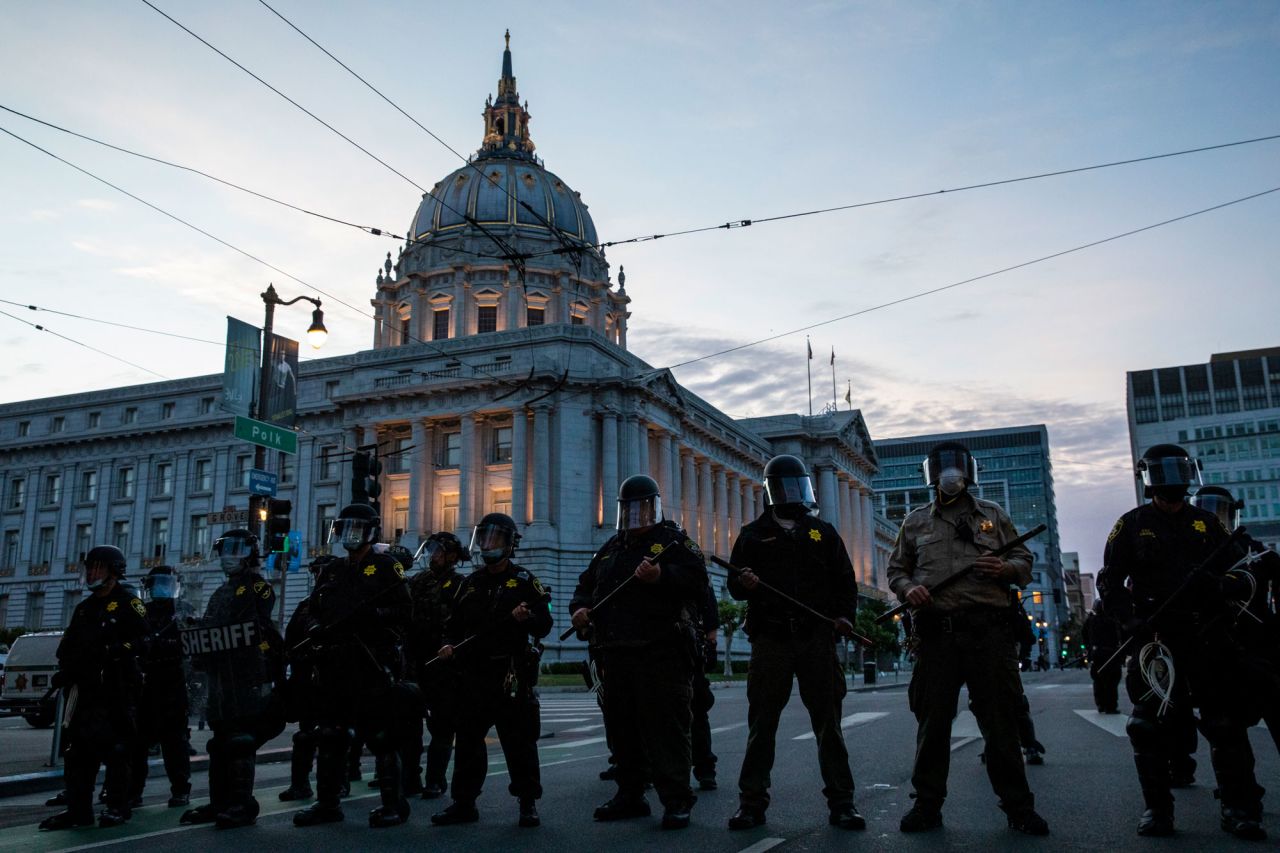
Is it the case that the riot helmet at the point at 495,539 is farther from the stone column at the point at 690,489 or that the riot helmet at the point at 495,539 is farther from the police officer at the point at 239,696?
the stone column at the point at 690,489

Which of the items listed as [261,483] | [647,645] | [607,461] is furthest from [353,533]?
[607,461]

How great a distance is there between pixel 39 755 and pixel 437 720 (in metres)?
9.21

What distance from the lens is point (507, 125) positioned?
102688mm

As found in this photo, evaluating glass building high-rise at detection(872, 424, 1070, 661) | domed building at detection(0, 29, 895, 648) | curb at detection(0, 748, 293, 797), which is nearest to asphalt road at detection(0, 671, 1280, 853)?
curb at detection(0, 748, 293, 797)

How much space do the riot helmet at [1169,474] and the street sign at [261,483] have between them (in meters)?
15.3

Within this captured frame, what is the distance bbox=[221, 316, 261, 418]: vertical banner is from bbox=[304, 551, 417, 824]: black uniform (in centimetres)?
1171

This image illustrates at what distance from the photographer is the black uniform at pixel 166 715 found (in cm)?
937

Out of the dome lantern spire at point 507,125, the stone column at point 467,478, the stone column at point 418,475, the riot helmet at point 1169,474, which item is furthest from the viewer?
the dome lantern spire at point 507,125

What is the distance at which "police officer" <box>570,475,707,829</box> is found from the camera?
7.25 m

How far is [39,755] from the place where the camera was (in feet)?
47.5

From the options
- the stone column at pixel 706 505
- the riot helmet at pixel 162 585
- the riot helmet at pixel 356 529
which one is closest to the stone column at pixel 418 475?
the stone column at pixel 706 505

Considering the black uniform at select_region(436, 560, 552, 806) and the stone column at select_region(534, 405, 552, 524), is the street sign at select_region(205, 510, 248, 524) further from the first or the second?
the black uniform at select_region(436, 560, 552, 806)

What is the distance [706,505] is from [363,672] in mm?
66010

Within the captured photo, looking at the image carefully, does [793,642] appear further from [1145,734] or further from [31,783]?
[31,783]
